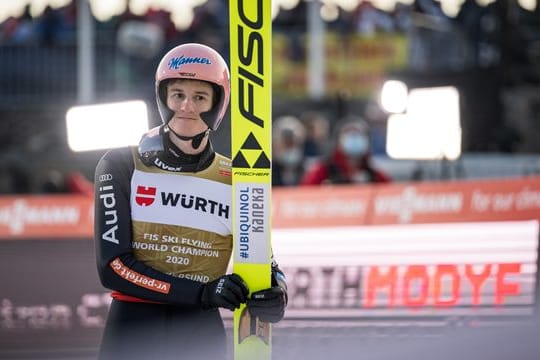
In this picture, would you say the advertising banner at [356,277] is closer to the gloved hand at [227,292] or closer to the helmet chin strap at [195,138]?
the helmet chin strap at [195,138]

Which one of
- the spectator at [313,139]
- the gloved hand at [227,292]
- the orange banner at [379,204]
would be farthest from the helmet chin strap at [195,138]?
the spectator at [313,139]

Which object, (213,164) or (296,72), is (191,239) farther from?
(296,72)

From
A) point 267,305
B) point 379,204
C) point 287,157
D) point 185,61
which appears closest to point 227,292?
point 267,305

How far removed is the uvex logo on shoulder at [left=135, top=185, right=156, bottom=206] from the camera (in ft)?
12.1

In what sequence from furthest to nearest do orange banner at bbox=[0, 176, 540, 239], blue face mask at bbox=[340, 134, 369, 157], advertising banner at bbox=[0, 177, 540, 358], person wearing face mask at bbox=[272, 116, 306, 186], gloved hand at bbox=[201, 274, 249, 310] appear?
person wearing face mask at bbox=[272, 116, 306, 186], blue face mask at bbox=[340, 134, 369, 157], orange banner at bbox=[0, 176, 540, 239], advertising banner at bbox=[0, 177, 540, 358], gloved hand at bbox=[201, 274, 249, 310]

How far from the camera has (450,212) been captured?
8.16 m

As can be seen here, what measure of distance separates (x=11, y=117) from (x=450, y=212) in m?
8.74

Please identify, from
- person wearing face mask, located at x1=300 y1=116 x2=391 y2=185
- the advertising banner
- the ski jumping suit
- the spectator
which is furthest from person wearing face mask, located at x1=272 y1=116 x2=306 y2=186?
the ski jumping suit

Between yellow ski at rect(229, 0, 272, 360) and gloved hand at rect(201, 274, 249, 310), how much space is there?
0.05 metres

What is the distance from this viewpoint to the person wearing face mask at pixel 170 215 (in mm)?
3631

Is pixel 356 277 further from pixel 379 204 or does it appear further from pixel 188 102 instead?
pixel 188 102

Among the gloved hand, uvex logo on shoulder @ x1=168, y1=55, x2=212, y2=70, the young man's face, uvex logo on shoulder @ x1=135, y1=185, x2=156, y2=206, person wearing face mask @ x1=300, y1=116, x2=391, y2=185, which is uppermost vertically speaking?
uvex logo on shoulder @ x1=168, y1=55, x2=212, y2=70

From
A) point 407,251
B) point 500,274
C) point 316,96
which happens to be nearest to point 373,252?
point 407,251

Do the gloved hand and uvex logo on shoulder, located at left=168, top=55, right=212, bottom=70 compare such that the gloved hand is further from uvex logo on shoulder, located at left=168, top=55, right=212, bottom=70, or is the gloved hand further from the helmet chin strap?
uvex logo on shoulder, located at left=168, top=55, right=212, bottom=70
